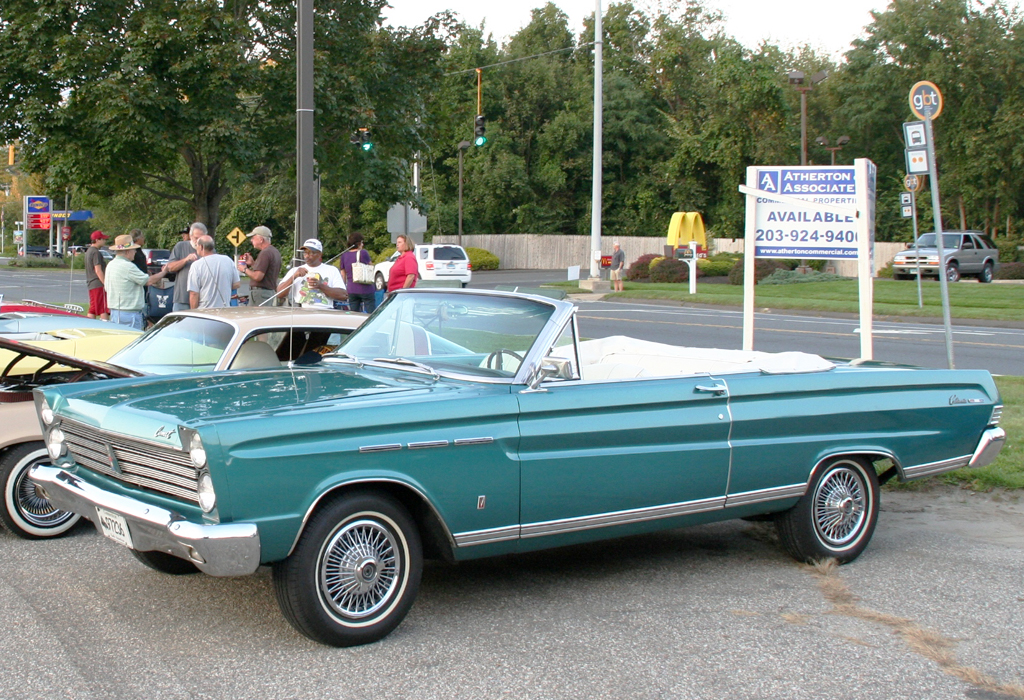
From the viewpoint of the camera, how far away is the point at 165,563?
5.32 meters

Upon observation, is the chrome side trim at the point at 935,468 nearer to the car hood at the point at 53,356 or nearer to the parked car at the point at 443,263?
the car hood at the point at 53,356

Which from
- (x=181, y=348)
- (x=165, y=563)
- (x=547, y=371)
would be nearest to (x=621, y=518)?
(x=547, y=371)

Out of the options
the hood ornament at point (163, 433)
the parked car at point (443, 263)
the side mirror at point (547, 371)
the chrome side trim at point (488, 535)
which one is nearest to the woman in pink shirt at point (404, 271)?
the side mirror at point (547, 371)

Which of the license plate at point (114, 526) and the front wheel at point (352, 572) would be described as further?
the license plate at point (114, 526)

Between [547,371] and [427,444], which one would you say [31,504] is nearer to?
[427,444]

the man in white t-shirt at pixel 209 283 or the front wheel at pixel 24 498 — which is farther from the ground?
the man in white t-shirt at pixel 209 283

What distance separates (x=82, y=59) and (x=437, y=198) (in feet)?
143

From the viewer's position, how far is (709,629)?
4.79 metres

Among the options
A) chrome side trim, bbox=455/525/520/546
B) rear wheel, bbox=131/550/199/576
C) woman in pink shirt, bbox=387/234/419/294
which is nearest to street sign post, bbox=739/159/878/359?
chrome side trim, bbox=455/525/520/546

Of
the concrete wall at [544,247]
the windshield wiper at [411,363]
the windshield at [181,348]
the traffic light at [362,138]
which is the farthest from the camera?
the concrete wall at [544,247]

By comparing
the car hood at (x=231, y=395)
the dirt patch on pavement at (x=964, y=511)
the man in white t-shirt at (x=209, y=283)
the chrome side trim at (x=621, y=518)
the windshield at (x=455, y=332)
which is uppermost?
the man in white t-shirt at (x=209, y=283)

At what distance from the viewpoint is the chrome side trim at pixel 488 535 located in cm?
466

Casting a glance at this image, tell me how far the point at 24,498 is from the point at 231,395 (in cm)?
224

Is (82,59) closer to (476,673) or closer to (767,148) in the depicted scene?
(476,673)
